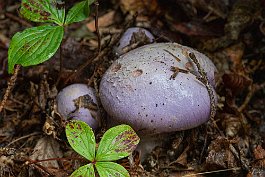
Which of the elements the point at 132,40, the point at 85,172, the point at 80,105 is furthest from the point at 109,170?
the point at 132,40

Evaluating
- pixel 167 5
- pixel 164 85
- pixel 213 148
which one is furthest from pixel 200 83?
pixel 167 5

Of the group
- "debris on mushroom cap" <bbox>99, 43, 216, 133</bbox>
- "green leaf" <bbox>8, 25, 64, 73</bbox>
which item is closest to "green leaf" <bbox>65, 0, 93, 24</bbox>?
"green leaf" <bbox>8, 25, 64, 73</bbox>

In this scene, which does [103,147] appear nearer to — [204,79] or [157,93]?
[157,93]

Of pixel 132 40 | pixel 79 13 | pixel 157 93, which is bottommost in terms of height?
pixel 157 93

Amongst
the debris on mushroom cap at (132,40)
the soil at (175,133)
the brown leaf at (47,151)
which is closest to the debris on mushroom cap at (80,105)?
the soil at (175,133)

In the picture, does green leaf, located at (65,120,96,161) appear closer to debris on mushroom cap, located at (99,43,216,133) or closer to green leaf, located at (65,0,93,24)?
debris on mushroom cap, located at (99,43,216,133)
